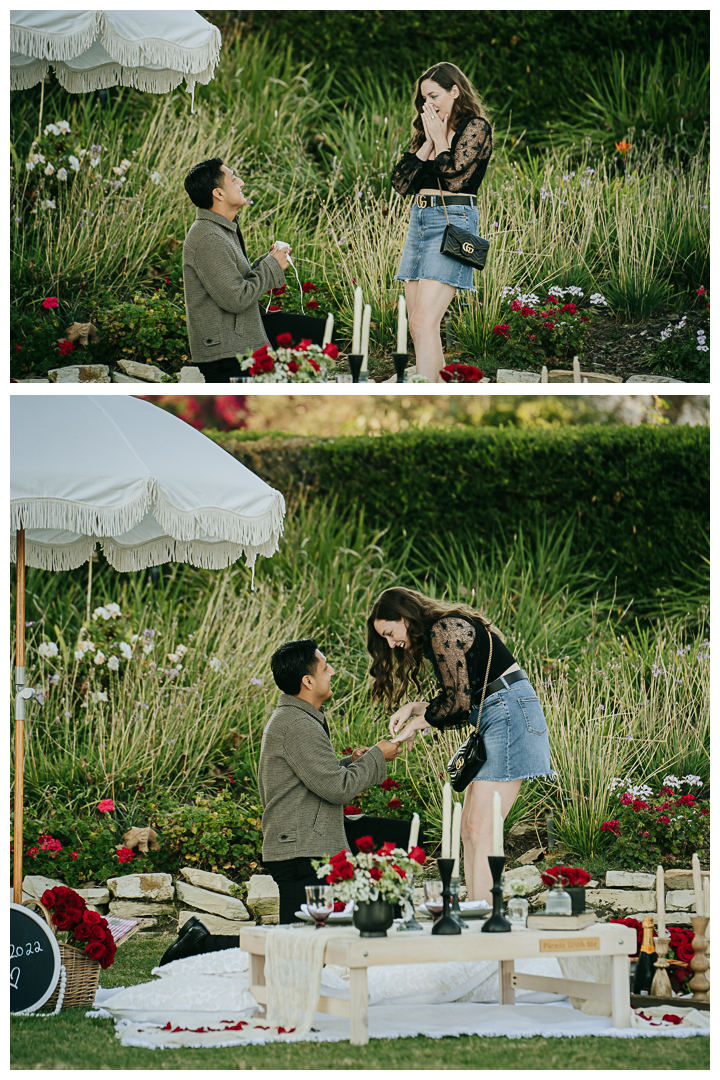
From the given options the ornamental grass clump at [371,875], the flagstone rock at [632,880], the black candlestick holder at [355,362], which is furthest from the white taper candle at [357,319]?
the flagstone rock at [632,880]

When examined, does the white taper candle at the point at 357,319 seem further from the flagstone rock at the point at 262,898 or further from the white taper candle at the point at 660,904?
the flagstone rock at the point at 262,898

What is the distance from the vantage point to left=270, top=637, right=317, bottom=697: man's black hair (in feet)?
15.4

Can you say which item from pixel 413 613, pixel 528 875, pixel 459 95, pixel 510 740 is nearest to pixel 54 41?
pixel 459 95

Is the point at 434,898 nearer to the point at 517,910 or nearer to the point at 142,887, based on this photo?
the point at 517,910

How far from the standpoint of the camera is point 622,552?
25.5ft

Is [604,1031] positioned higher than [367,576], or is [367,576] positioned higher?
[367,576]

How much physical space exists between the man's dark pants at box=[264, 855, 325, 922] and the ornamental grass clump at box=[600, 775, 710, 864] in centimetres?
225

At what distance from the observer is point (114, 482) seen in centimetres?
440

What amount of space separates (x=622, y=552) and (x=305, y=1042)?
15.0ft

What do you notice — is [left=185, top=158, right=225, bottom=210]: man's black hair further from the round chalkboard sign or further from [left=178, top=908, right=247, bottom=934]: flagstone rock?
[left=178, top=908, right=247, bottom=934]: flagstone rock

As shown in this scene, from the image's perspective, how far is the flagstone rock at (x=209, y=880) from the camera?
627 centimetres

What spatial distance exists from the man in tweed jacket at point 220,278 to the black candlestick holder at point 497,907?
2.50 metres

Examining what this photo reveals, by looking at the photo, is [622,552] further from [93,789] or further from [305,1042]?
[305,1042]

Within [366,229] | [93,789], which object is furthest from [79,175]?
[93,789]
